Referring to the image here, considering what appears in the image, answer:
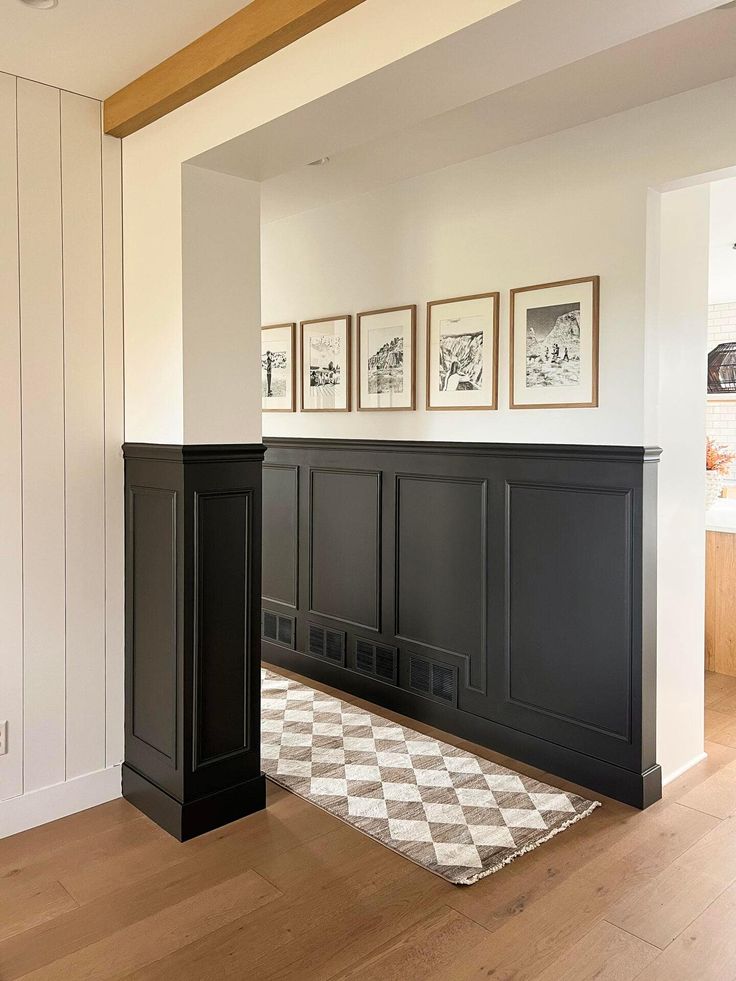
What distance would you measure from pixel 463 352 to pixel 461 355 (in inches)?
0.7

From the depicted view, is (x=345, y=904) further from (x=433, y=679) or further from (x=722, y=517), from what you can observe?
(x=722, y=517)

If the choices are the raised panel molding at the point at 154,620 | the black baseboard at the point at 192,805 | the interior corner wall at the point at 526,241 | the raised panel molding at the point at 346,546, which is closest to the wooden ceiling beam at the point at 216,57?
the raised panel molding at the point at 154,620

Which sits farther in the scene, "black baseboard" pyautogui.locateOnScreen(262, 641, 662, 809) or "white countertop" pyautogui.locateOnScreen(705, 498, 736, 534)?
"white countertop" pyautogui.locateOnScreen(705, 498, 736, 534)

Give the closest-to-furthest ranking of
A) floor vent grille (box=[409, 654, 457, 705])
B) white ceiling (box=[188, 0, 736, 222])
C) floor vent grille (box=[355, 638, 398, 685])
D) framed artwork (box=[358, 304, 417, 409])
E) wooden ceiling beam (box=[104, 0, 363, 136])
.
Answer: white ceiling (box=[188, 0, 736, 222]) → wooden ceiling beam (box=[104, 0, 363, 136]) → floor vent grille (box=[409, 654, 457, 705]) → framed artwork (box=[358, 304, 417, 409]) → floor vent grille (box=[355, 638, 398, 685])

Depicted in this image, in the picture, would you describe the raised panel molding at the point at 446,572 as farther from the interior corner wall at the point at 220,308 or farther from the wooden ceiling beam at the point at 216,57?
the wooden ceiling beam at the point at 216,57

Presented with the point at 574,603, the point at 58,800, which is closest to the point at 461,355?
the point at 574,603

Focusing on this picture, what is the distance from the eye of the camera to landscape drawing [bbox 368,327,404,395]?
3.93 m

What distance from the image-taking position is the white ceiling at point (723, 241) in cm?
394

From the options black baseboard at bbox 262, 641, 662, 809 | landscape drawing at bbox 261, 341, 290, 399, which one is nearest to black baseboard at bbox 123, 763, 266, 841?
black baseboard at bbox 262, 641, 662, 809

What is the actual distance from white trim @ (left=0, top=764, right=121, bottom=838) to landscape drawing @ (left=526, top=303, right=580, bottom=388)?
2292 mm

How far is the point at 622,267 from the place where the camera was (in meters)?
3.01

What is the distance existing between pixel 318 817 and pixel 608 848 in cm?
102

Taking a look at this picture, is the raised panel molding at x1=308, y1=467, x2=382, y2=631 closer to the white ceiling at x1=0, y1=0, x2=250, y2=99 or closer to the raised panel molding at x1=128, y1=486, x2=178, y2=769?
the raised panel molding at x1=128, y1=486, x2=178, y2=769

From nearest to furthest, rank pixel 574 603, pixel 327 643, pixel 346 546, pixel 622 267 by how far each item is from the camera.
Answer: pixel 622 267 < pixel 574 603 < pixel 346 546 < pixel 327 643
